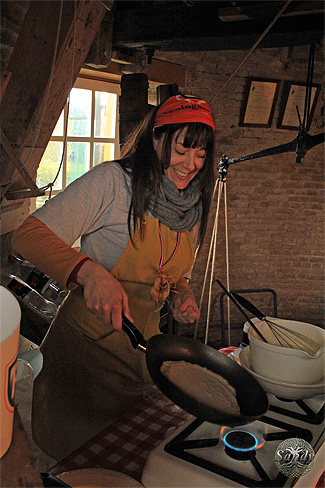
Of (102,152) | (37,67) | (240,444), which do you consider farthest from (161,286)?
(102,152)

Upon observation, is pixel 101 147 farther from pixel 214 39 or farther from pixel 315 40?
pixel 315 40

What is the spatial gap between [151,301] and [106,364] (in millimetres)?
242

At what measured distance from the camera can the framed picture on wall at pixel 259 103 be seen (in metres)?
4.73

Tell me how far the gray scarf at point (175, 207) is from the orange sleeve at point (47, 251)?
34 centimetres

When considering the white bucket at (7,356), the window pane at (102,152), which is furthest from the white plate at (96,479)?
the window pane at (102,152)

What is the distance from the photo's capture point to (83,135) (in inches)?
148

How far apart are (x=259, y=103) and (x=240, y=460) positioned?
4432mm

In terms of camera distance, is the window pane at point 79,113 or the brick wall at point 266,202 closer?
the window pane at point 79,113

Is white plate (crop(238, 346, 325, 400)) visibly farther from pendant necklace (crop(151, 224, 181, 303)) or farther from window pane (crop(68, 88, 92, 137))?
window pane (crop(68, 88, 92, 137))

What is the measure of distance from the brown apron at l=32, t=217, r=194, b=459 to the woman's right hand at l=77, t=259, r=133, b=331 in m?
0.29

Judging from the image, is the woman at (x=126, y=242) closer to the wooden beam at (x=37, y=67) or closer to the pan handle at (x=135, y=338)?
the pan handle at (x=135, y=338)

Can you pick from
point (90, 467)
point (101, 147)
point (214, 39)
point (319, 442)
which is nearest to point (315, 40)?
point (214, 39)

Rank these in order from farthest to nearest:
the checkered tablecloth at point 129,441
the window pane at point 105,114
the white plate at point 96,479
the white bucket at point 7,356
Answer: the window pane at point 105,114, the checkered tablecloth at point 129,441, the white plate at point 96,479, the white bucket at point 7,356

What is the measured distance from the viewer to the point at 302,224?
5.13m
